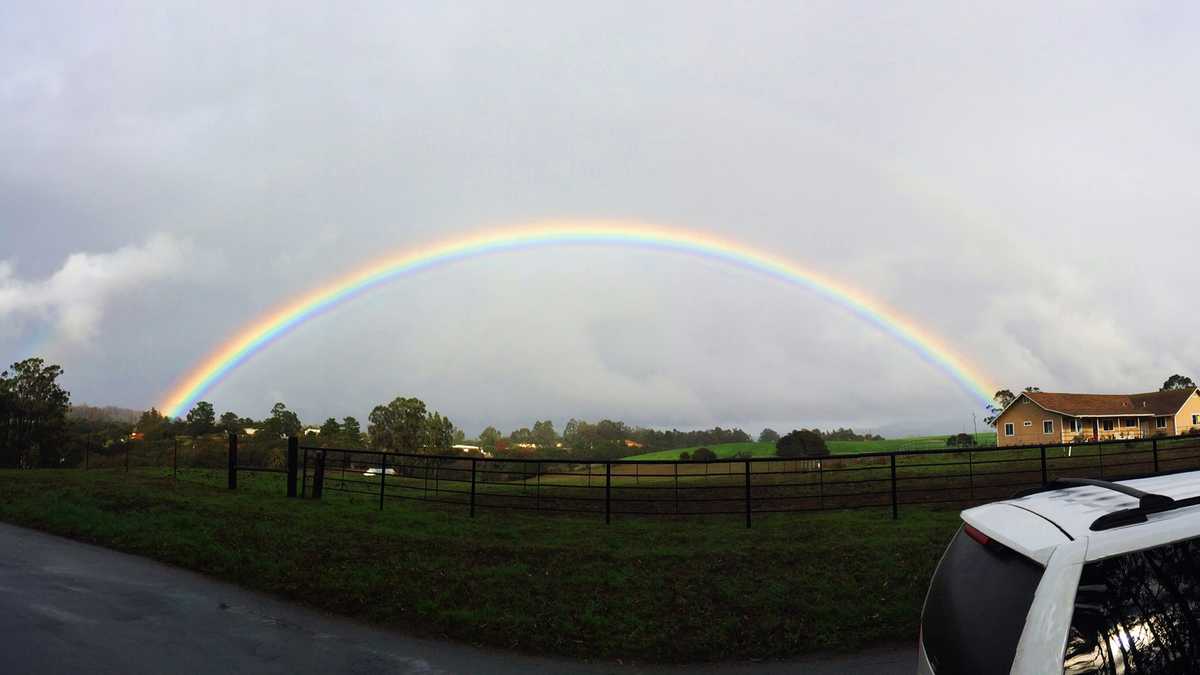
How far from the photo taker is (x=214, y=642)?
6066 mm

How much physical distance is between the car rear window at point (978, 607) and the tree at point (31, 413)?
7113cm

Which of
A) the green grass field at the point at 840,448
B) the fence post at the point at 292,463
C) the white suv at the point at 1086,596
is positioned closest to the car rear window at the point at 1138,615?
the white suv at the point at 1086,596

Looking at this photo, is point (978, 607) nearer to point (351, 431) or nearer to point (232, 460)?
point (232, 460)

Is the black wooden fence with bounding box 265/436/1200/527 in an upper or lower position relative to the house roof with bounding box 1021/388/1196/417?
lower

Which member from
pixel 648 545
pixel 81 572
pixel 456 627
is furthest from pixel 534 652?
pixel 81 572

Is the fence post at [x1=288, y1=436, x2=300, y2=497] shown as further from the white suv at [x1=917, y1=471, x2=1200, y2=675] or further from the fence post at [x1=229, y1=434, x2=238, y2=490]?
the white suv at [x1=917, y1=471, x2=1200, y2=675]

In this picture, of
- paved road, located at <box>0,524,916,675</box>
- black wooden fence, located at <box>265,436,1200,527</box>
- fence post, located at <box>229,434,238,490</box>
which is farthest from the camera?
fence post, located at <box>229,434,238,490</box>

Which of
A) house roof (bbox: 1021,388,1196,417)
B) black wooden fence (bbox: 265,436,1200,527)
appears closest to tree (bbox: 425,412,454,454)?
A: black wooden fence (bbox: 265,436,1200,527)

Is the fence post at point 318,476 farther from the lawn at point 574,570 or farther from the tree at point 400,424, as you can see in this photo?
the tree at point 400,424

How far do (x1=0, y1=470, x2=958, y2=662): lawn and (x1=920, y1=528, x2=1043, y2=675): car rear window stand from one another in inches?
155

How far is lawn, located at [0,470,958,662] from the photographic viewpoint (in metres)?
6.57

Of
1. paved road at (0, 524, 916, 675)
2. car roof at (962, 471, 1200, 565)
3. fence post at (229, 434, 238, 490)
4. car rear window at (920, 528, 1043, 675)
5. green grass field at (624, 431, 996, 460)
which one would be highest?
car roof at (962, 471, 1200, 565)

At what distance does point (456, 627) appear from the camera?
678 cm

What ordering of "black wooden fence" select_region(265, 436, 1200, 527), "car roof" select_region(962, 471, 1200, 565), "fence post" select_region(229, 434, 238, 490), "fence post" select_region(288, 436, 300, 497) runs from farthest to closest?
"fence post" select_region(229, 434, 238, 490)
"fence post" select_region(288, 436, 300, 497)
"black wooden fence" select_region(265, 436, 1200, 527)
"car roof" select_region(962, 471, 1200, 565)
